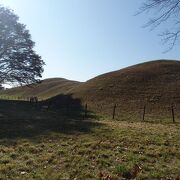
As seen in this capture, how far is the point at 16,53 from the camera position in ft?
185

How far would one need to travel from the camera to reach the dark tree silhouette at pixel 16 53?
54.8 meters

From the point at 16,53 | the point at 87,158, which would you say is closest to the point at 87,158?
the point at 87,158

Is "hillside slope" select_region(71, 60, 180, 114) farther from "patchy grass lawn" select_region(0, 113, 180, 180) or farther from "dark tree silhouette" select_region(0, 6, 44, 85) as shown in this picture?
"patchy grass lawn" select_region(0, 113, 180, 180)

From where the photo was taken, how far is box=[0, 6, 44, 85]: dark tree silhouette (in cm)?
5478

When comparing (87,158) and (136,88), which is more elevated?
(136,88)

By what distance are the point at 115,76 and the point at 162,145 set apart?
184ft

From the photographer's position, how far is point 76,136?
18.8 meters

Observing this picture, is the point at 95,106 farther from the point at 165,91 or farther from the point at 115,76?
the point at 115,76

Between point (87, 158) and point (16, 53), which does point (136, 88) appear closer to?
point (16, 53)

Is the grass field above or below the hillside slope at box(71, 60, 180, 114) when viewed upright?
below

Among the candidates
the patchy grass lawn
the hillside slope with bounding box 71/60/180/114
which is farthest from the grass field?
the hillside slope with bounding box 71/60/180/114

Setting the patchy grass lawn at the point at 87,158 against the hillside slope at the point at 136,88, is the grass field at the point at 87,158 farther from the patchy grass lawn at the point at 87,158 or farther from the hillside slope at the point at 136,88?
the hillside slope at the point at 136,88

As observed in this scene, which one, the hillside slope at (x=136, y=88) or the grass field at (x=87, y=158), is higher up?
the hillside slope at (x=136, y=88)

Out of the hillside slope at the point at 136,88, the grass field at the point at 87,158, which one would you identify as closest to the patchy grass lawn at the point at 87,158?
the grass field at the point at 87,158
